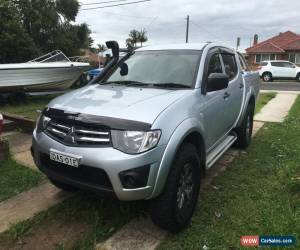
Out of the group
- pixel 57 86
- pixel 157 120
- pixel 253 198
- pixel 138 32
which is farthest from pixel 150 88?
pixel 138 32

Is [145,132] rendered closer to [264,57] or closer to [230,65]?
[230,65]

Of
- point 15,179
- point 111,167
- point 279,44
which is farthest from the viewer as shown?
point 279,44

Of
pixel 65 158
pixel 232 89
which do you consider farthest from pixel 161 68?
pixel 65 158

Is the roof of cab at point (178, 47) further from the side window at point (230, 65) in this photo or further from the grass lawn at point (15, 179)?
the grass lawn at point (15, 179)

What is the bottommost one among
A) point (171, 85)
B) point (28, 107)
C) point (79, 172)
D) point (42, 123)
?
point (28, 107)

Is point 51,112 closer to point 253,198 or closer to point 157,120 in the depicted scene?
point 157,120

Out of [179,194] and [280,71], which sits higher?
[179,194]

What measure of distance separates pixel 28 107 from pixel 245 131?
721cm

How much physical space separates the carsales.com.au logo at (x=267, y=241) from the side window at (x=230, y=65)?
8.31ft

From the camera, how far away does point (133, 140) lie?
2.89 metres

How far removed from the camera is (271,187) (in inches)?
176

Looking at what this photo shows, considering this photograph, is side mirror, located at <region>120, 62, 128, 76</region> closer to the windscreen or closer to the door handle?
the windscreen

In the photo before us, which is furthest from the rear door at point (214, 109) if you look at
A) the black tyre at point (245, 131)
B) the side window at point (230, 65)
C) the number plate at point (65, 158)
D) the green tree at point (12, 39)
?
the green tree at point (12, 39)

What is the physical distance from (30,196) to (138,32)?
53.6 meters
